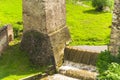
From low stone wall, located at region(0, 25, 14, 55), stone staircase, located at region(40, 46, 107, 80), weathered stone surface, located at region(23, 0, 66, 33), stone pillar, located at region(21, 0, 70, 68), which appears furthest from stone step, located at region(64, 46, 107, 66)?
low stone wall, located at region(0, 25, 14, 55)

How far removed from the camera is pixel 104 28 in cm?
2948

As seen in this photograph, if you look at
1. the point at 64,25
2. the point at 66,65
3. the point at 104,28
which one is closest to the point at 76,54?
the point at 66,65

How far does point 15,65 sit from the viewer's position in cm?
2247

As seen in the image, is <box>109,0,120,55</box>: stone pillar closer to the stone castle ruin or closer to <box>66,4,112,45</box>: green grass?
the stone castle ruin

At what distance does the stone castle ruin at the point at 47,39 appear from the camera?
71.8ft

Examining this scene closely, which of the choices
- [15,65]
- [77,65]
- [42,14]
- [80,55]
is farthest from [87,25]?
[15,65]

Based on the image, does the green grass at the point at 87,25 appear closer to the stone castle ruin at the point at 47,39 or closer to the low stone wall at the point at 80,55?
the low stone wall at the point at 80,55

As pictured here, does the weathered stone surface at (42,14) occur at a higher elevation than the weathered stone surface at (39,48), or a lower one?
higher

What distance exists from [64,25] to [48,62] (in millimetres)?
3610

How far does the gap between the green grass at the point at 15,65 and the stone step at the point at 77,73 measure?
1.44m

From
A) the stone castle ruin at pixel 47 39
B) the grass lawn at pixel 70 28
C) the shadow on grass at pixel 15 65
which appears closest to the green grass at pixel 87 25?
the grass lawn at pixel 70 28

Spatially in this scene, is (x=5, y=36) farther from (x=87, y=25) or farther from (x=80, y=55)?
(x=87, y=25)

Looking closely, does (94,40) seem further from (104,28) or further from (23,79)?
(23,79)

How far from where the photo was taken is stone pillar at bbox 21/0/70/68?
21922 mm
